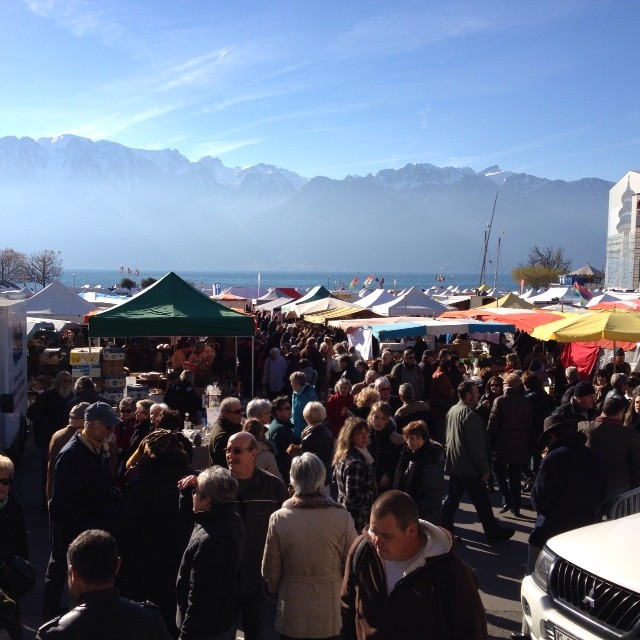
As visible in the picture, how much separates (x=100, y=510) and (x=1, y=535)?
84 cm

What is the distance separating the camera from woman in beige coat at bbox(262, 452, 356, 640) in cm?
369

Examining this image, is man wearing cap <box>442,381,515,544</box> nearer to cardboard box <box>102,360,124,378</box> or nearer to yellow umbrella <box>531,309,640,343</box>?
yellow umbrella <box>531,309,640,343</box>

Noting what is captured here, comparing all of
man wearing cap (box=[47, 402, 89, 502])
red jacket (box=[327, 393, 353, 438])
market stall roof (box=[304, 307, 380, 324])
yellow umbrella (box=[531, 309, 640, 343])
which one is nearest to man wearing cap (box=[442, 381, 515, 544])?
red jacket (box=[327, 393, 353, 438])

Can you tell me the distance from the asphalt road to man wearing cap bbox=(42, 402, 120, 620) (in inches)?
20.9

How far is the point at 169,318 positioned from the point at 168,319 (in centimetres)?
2

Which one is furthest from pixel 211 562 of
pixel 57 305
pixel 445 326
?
pixel 57 305

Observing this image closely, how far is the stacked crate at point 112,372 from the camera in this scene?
38.3 feet

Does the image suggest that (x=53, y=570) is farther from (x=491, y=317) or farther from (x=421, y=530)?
(x=491, y=317)

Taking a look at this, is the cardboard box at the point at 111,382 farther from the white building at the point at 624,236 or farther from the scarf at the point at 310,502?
the white building at the point at 624,236

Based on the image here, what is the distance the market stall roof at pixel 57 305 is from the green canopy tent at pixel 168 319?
803 cm

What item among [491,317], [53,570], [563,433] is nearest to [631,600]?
[563,433]

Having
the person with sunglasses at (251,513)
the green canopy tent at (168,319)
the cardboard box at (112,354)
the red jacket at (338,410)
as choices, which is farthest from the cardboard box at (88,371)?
the person with sunglasses at (251,513)

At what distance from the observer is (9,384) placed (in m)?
9.08

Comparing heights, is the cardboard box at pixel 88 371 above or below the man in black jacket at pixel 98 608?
below
